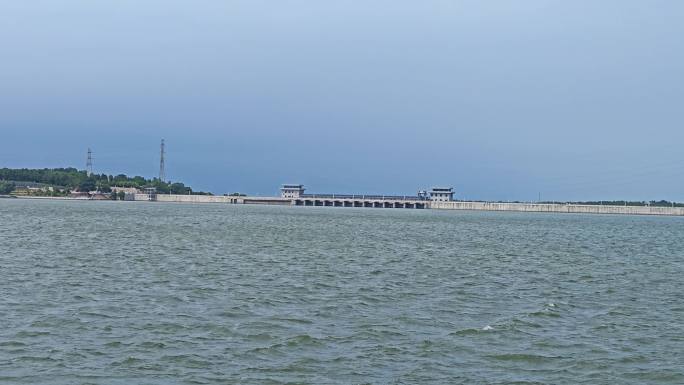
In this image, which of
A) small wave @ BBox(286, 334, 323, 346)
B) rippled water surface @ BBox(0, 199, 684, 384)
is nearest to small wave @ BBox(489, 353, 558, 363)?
rippled water surface @ BBox(0, 199, 684, 384)

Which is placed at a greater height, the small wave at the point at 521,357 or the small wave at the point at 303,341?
the small wave at the point at 303,341

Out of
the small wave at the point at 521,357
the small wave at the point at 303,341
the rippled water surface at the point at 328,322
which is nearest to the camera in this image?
the rippled water surface at the point at 328,322

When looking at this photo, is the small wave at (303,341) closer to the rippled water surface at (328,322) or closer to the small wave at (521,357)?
the rippled water surface at (328,322)

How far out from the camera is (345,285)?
29.3m

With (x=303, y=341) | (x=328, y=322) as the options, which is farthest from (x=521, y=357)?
(x=328, y=322)

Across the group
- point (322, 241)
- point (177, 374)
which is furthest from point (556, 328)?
point (322, 241)

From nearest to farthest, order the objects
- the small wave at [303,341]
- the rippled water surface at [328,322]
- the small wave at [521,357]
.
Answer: the rippled water surface at [328,322]
the small wave at [521,357]
the small wave at [303,341]

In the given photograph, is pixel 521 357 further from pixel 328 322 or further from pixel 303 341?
pixel 328 322

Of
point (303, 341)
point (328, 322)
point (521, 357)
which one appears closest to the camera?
point (521, 357)

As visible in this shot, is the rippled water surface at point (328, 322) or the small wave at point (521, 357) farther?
the small wave at point (521, 357)

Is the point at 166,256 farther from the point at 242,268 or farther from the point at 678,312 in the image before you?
the point at 678,312

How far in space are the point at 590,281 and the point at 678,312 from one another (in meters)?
8.92

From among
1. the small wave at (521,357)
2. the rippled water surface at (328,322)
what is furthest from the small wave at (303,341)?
the small wave at (521,357)

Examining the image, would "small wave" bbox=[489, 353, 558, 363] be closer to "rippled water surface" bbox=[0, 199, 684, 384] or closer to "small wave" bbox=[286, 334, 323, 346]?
"rippled water surface" bbox=[0, 199, 684, 384]
